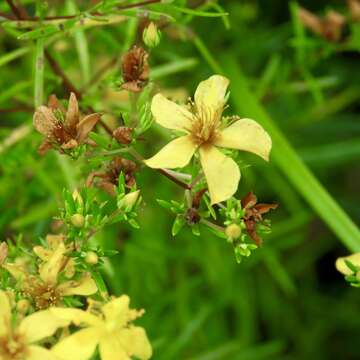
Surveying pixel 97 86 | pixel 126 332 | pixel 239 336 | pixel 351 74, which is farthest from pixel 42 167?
pixel 351 74

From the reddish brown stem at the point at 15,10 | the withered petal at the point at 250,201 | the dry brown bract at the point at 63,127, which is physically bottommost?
the withered petal at the point at 250,201

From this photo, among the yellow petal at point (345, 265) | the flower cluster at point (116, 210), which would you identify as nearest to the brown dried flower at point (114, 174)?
the flower cluster at point (116, 210)

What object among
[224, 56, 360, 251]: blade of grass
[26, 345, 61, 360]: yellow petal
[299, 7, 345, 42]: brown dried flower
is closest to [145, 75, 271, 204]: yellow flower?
[26, 345, 61, 360]: yellow petal

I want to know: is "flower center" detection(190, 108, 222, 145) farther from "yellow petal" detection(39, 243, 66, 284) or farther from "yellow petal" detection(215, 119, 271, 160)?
"yellow petal" detection(39, 243, 66, 284)

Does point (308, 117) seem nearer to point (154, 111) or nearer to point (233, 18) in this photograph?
point (233, 18)

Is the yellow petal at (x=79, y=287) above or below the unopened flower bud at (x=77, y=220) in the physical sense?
below

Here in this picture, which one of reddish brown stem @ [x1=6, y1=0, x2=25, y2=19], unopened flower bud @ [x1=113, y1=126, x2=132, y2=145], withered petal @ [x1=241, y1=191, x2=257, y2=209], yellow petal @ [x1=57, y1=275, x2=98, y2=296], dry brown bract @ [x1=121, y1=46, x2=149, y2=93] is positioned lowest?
yellow petal @ [x1=57, y1=275, x2=98, y2=296]

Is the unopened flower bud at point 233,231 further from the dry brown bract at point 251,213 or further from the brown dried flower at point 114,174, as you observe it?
the brown dried flower at point 114,174
